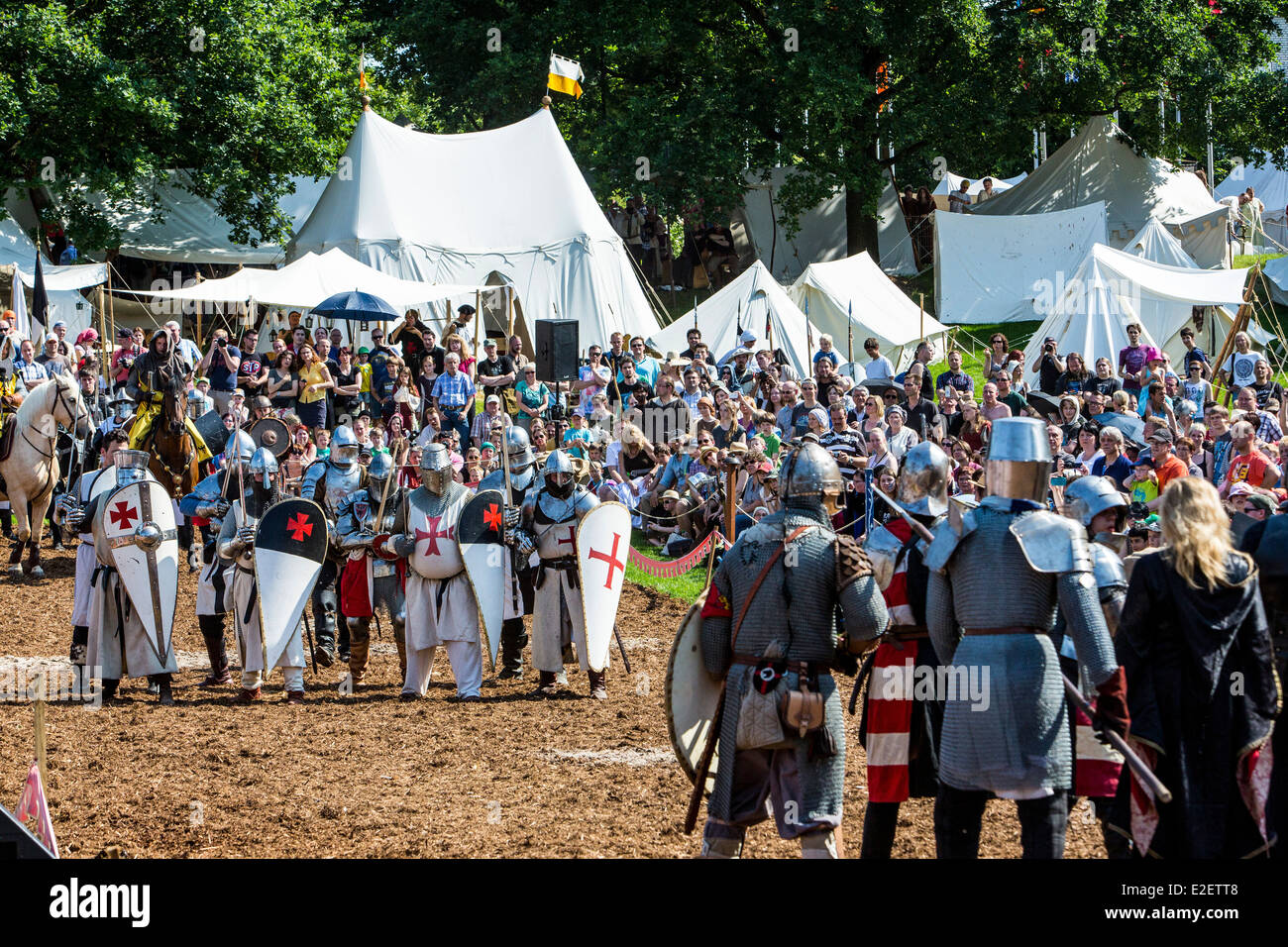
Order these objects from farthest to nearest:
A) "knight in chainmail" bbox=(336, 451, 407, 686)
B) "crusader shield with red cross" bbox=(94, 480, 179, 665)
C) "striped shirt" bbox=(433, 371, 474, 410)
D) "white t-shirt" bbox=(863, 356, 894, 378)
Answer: "white t-shirt" bbox=(863, 356, 894, 378) → "striped shirt" bbox=(433, 371, 474, 410) → "knight in chainmail" bbox=(336, 451, 407, 686) → "crusader shield with red cross" bbox=(94, 480, 179, 665)

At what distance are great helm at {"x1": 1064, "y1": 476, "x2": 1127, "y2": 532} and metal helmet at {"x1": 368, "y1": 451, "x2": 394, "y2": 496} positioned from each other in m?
5.15

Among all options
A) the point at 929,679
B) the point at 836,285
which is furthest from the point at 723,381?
the point at 929,679

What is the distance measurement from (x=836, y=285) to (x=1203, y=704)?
16194 mm

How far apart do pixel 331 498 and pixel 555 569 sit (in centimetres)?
155

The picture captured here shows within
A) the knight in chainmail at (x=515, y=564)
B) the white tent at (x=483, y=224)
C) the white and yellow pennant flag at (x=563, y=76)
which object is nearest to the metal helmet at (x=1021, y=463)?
the knight in chainmail at (x=515, y=564)

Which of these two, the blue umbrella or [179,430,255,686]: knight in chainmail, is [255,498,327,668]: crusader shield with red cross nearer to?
[179,430,255,686]: knight in chainmail

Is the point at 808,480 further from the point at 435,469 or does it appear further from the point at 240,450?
the point at 240,450

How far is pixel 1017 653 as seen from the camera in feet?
14.8

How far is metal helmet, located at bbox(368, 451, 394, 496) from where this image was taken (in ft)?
31.5

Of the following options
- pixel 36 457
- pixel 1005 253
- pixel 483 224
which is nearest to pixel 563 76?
pixel 483 224

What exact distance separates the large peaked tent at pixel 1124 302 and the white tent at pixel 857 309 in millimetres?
2191

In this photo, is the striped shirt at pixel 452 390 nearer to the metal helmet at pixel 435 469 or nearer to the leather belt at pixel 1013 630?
the metal helmet at pixel 435 469

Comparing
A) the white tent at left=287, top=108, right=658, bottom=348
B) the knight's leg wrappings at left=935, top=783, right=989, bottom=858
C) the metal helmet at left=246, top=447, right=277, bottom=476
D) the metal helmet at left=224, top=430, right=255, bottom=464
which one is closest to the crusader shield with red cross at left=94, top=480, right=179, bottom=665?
the metal helmet at left=246, top=447, right=277, bottom=476
